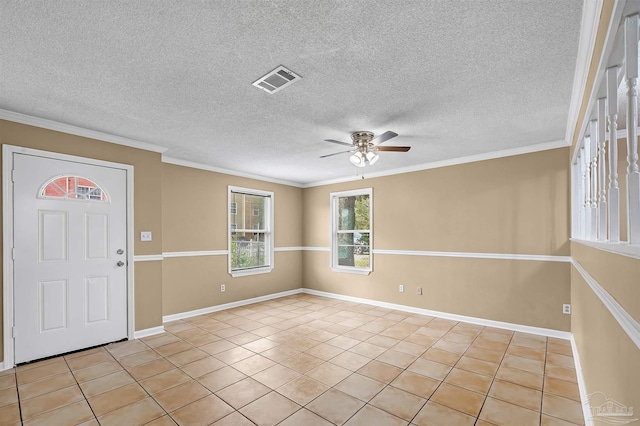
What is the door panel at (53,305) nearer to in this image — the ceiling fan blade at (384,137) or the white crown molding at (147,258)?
the white crown molding at (147,258)

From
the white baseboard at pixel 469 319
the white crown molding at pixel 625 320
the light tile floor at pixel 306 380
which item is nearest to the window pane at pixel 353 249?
the white baseboard at pixel 469 319

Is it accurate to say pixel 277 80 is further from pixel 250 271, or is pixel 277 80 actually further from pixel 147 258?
pixel 250 271

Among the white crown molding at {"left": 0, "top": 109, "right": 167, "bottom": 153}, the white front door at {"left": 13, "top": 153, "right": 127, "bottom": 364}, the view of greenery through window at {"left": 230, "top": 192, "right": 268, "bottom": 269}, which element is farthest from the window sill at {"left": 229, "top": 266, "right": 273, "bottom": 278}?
the white crown molding at {"left": 0, "top": 109, "right": 167, "bottom": 153}

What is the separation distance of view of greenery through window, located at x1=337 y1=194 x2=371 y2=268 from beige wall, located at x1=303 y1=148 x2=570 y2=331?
299mm

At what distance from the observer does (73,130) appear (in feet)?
11.4

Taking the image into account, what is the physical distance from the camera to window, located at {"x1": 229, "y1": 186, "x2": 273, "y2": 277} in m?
5.80

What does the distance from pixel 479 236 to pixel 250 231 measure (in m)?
4.11

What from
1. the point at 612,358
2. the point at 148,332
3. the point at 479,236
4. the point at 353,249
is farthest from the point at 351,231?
the point at 612,358

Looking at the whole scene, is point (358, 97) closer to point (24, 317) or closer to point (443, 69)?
point (443, 69)

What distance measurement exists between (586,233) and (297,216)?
5.19 metres

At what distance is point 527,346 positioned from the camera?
12.0 feet

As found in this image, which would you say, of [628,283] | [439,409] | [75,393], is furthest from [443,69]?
[75,393]

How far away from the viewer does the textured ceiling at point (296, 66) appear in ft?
5.45

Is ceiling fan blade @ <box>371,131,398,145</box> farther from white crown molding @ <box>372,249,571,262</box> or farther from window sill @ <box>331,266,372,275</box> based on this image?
window sill @ <box>331,266,372,275</box>
